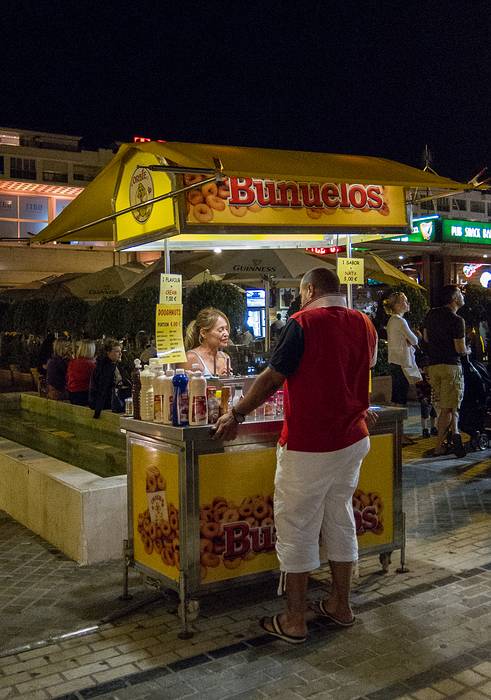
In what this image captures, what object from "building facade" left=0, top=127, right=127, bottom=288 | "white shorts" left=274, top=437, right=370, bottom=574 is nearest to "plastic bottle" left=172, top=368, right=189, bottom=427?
"white shorts" left=274, top=437, right=370, bottom=574

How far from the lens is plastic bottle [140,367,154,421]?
4.63 m

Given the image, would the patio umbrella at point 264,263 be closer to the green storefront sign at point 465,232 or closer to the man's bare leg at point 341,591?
the green storefront sign at point 465,232

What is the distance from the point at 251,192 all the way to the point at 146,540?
2.49m

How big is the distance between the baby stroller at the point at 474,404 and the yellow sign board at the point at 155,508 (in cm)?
584

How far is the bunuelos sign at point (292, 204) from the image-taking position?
488cm

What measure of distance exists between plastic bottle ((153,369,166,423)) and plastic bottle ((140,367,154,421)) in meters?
0.05

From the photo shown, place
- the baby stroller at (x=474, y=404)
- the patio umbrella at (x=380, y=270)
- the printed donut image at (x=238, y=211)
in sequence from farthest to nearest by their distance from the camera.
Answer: the patio umbrella at (x=380, y=270) < the baby stroller at (x=474, y=404) < the printed donut image at (x=238, y=211)

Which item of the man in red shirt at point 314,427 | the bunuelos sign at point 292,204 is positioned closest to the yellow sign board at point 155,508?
the man in red shirt at point 314,427

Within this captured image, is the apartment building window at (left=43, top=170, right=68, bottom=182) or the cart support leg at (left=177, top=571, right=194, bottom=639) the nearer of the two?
the cart support leg at (left=177, top=571, right=194, bottom=639)

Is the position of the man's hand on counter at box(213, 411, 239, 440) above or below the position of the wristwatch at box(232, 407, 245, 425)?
below

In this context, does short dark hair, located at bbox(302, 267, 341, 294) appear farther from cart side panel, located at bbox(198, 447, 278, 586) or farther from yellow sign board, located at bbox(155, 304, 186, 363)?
yellow sign board, located at bbox(155, 304, 186, 363)

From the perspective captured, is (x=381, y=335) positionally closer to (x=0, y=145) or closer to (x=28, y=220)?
(x=28, y=220)

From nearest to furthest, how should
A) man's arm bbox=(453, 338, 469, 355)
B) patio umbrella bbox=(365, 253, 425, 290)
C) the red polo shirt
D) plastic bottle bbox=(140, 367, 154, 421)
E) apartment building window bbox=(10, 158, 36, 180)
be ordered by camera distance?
the red polo shirt, plastic bottle bbox=(140, 367, 154, 421), man's arm bbox=(453, 338, 469, 355), patio umbrella bbox=(365, 253, 425, 290), apartment building window bbox=(10, 158, 36, 180)

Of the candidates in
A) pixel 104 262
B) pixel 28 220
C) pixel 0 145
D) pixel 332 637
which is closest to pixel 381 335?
pixel 332 637
